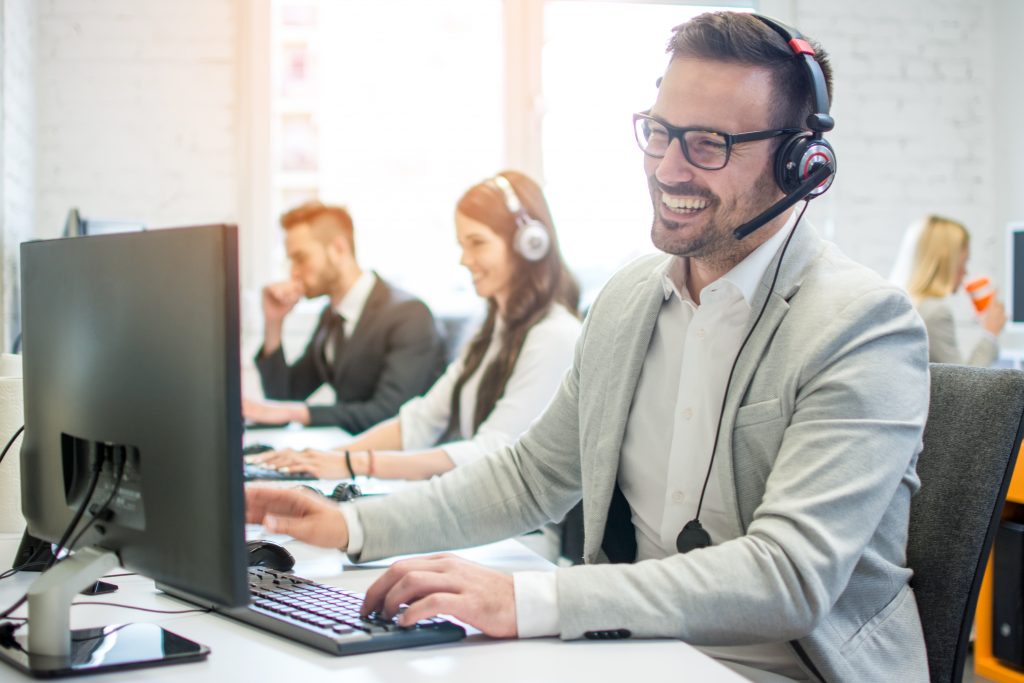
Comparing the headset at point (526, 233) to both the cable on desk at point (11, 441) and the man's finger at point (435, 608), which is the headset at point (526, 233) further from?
the man's finger at point (435, 608)

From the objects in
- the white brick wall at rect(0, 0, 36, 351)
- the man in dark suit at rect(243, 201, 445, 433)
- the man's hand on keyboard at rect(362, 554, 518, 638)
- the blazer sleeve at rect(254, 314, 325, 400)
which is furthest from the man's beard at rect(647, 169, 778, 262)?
the blazer sleeve at rect(254, 314, 325, 400)

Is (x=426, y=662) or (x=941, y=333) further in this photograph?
(x=941, y=333)

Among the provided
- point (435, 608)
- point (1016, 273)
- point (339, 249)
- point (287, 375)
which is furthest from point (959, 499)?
point (1016, 273)

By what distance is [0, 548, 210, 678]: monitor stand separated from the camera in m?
0.86

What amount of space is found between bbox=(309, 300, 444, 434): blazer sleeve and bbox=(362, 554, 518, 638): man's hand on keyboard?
6.94 feet

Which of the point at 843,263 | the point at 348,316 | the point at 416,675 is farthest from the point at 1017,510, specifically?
the point at 348,316

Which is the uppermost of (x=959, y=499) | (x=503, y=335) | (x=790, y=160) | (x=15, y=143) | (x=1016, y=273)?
(x=15, y=143)

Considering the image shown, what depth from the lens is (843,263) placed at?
1.21 m

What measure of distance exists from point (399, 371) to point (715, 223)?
2060 millimetres

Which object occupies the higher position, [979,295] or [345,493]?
[979,295]

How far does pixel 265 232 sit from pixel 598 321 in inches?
130

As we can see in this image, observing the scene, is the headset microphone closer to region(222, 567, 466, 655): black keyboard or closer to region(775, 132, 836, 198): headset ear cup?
region(775, 132, 836, 198): headset ear cup

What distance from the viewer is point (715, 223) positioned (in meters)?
1.26

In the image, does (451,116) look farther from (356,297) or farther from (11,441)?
(11,441)
